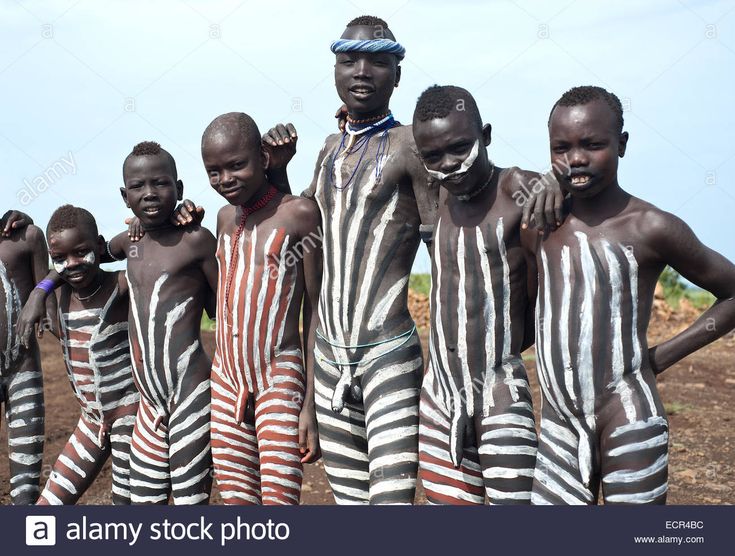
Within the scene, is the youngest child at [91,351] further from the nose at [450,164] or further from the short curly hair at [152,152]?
the nose at [450,164]

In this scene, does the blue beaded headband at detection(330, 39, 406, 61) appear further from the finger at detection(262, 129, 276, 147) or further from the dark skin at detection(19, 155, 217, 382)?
the dark skin at detection(19, 155, 217, 382)

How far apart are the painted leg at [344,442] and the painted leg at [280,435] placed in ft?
0.46

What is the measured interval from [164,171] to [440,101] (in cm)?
157

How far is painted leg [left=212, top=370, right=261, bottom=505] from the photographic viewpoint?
16.9 ft

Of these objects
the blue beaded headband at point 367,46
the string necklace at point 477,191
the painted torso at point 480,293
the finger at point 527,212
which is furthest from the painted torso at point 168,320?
the finger at point 527,212

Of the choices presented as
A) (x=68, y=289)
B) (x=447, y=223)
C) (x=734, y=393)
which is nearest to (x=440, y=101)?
(x=447, y=223)

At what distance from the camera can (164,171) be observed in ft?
17.8

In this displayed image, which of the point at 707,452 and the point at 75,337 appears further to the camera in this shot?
the point at 707,452

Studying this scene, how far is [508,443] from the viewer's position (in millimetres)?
4543

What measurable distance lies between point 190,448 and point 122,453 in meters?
0.65

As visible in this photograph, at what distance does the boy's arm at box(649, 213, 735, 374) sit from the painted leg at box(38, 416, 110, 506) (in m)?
3.08

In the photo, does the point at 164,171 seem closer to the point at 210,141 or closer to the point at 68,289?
the point at 210,141

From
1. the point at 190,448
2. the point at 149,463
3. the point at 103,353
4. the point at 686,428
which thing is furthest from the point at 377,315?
the point at 686,428

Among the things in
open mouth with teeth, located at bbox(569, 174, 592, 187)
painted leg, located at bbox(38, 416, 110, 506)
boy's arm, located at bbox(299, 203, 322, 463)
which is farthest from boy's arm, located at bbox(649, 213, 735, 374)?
painted leg, located at bbox(38, 416, 110, 506)
